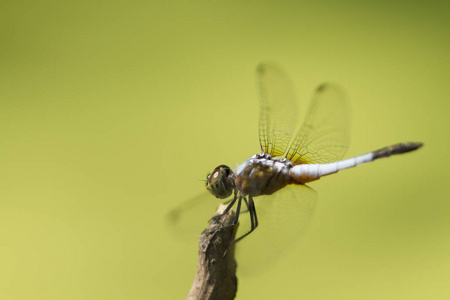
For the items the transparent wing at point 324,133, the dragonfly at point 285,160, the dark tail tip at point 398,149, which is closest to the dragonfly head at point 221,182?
the dragonfly at point 285,160

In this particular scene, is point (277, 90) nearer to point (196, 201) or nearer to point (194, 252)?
point (196, 201)

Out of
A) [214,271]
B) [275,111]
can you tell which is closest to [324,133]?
[275,111]

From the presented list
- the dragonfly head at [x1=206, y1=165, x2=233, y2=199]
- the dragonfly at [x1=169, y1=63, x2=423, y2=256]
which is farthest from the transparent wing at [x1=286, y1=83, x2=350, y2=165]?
the dragonfly head at [x1=206, y1=165, x2=233, y2=199]

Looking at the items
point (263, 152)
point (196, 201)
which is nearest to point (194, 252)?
point (196, 201)

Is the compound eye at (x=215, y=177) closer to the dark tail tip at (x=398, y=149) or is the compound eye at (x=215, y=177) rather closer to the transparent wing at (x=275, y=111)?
the transparent wing at (x=275, y=111)

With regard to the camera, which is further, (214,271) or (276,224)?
(276,224)

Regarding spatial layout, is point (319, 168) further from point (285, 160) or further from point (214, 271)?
point (214, 271)
